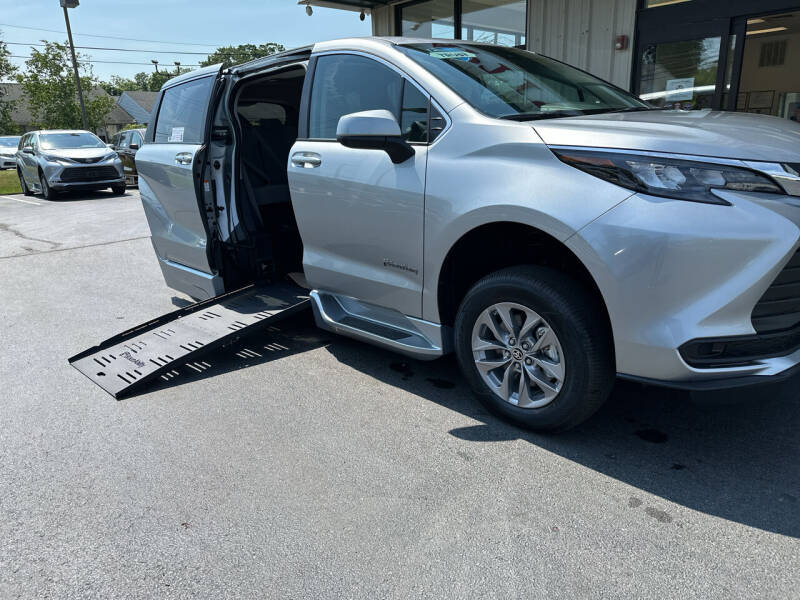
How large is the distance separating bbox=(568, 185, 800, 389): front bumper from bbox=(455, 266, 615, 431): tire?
16 centimetres

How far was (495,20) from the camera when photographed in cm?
926

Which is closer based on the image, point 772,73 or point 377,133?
point 377,133

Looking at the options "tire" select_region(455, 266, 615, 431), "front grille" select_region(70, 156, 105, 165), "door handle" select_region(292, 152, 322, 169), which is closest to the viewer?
"tire" select_region(455, 266, 615, 431)

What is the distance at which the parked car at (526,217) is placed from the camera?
228cm

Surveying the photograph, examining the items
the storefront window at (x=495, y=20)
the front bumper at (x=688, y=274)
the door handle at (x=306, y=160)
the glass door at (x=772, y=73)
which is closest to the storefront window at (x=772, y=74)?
the glass door at (x=772, y=73)

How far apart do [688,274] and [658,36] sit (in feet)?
20.2

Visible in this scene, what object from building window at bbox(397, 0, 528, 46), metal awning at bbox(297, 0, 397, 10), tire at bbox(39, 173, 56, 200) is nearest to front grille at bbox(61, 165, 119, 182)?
tire at bbox(39, 173, 56, 200)

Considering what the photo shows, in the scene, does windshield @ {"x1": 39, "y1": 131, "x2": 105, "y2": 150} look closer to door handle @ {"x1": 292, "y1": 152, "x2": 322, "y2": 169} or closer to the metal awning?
the metal awning

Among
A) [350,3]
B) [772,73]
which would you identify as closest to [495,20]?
[350,3]

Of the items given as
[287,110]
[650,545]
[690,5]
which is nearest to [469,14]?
[690,5]

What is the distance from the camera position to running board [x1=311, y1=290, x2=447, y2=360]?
3309 millimetres

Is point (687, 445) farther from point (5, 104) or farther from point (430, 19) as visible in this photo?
point (5, 104)

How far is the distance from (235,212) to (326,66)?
1481 mm

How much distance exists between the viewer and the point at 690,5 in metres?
6.89
